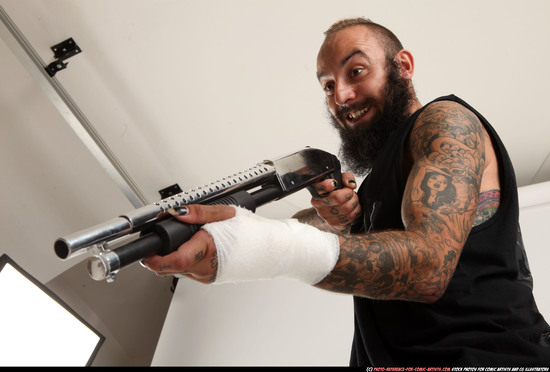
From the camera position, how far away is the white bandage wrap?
2.23ft

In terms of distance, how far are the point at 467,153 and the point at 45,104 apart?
1.80 m

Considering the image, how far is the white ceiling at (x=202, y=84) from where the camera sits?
1.97m

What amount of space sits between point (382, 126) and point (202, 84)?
3.53 feet

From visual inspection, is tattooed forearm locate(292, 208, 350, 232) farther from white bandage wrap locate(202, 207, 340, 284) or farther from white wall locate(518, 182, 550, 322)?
white wall locate(518, 182, 550, 322)

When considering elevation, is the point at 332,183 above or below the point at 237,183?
below

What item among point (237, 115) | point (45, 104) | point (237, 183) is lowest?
point (237, 115)

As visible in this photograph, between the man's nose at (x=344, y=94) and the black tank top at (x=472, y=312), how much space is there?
0.31m

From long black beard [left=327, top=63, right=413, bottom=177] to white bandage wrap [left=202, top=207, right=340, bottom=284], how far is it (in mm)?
568

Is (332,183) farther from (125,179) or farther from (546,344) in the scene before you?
(125,179)

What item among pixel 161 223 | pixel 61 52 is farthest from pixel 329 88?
pixel 61 52

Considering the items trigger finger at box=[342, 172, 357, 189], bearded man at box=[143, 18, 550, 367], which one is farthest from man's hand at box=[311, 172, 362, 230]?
bearded man at box=[143, 18, 550, 367]

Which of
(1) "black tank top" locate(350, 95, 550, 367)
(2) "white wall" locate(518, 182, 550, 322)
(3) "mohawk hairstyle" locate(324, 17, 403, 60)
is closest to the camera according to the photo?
(1) "black tank top" locate(350, 95, 550, 367)

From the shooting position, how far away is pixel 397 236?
0.78 metres

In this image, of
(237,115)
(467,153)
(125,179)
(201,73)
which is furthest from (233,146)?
(467,153)
